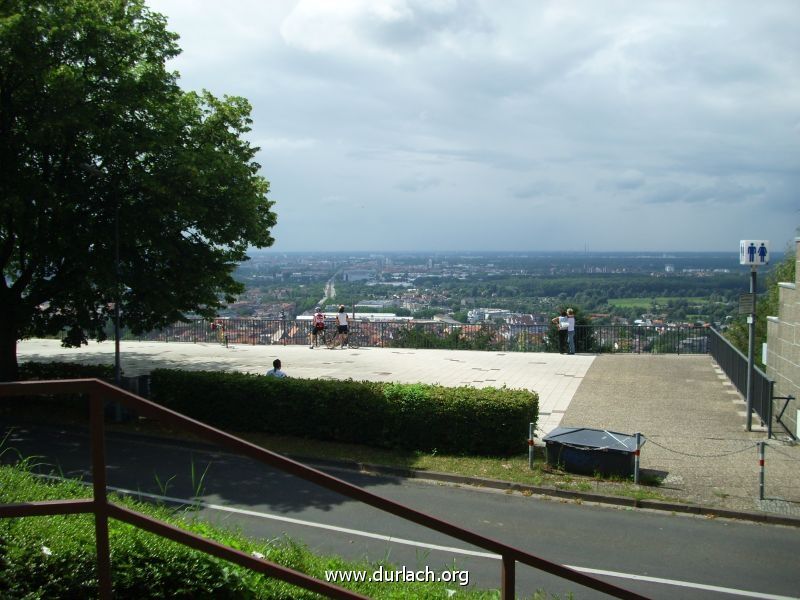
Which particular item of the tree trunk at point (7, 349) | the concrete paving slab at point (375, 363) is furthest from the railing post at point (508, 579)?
the tree trunk at point (7, 349)

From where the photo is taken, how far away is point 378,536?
8828 millimetres

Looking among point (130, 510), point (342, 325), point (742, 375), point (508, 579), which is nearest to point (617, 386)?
point (742, 375)

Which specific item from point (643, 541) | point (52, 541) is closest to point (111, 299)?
point (643, 541)

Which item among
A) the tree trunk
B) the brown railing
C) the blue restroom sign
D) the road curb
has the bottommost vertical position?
the road curb

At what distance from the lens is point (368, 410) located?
46.1 feet

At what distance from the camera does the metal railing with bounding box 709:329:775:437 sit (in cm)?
1505

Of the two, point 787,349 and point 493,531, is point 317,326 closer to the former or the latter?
point 787,349

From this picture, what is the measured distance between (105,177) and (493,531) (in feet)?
38.0

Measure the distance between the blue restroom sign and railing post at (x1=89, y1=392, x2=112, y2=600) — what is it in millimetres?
14212

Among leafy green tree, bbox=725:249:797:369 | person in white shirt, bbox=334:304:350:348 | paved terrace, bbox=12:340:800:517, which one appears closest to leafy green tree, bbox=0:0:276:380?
paved terrace, bbox=12:340:800:517

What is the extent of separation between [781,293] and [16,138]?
17197 mm

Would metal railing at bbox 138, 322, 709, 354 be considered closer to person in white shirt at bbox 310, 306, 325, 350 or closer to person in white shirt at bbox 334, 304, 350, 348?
person in white shirt at bbox 334, 304, 350, 348

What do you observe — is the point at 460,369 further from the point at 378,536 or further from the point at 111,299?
the point at 378,536

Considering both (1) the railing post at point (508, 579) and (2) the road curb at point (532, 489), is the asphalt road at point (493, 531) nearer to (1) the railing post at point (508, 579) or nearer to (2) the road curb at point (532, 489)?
(2) the road curb at point (532, 489)
